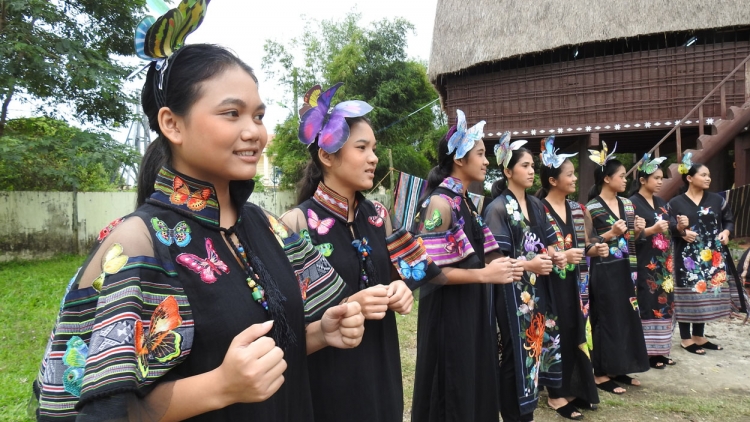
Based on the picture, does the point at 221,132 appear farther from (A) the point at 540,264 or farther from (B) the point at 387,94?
(B) the point at 387,94

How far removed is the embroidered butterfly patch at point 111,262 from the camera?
1034 millimetres

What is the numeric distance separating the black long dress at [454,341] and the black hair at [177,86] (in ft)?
6.27

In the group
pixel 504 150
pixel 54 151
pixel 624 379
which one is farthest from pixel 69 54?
pixel 624 379

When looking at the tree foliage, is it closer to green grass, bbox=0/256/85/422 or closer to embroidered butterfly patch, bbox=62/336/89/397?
green grass, bbox=0/256/85/422

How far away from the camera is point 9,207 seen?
10789 mm

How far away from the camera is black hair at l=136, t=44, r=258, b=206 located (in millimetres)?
1243

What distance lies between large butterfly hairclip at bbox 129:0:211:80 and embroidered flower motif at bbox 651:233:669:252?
5.16m

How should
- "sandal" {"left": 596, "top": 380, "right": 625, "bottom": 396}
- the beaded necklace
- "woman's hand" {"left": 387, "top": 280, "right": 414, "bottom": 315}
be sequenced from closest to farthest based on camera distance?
the beaded necklace, "woman's hand" {"left": 387, "top": 280, "right": 414, "bottom": 315}, "sandal" {"left": 596, "top": 380, "right": 625, "bottom": 396}

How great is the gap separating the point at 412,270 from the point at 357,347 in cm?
46

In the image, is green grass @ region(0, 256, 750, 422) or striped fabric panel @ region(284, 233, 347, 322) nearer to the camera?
striped fabric panel @ region(284, 233, 347, 322)

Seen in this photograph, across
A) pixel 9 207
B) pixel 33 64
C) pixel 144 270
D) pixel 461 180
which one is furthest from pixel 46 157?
pixel 144 270

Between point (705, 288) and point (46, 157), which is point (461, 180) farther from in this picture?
point (46, 157)

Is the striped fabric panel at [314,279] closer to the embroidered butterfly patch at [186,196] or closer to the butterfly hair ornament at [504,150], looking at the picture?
the embroidered butterfly patch at [186,196]

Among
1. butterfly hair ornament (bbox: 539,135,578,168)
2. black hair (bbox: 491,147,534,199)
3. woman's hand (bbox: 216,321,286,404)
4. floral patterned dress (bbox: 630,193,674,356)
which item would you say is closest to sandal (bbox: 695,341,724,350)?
floral patterned dress (bbox: 630,193,674,356)
